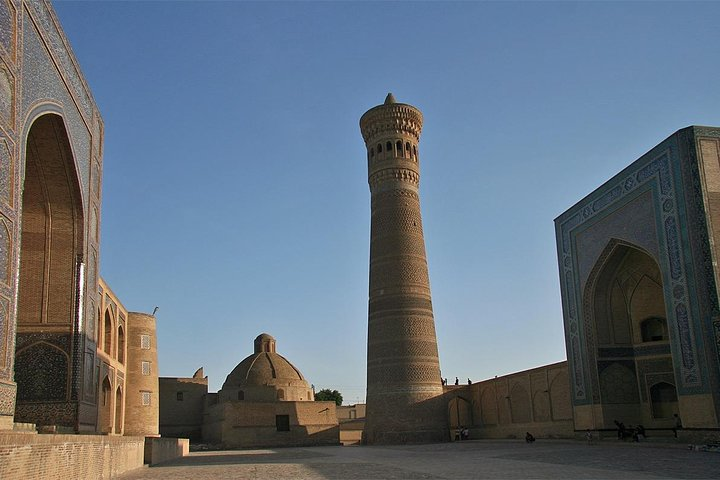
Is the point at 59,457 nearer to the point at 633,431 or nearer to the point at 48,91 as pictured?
the point at 48,91

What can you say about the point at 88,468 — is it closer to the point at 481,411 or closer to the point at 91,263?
the point at 91,263

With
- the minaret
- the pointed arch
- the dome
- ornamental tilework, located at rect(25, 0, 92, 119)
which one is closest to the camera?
ornamental tilework, located at rect(25, 0, 92, 119)

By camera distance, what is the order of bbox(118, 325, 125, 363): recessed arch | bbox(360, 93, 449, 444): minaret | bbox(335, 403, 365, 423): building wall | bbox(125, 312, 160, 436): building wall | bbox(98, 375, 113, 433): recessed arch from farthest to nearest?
bbox(335, 403, 365, 423): building wall < bbox(360, 93, 449, 444): minaret < bbox(125, 312, 160, 436): building wall < bbox(118, 325, 125, 363): recessed arch < bbox(98, 375, 113, 433): recessed arch

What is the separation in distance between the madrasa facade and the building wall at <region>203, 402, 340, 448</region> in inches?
3.1

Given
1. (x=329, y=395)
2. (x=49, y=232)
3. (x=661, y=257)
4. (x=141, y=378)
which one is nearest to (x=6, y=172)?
(x=49, y=232)

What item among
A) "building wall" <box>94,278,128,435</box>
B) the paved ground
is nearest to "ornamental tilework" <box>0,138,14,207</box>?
the paved ground

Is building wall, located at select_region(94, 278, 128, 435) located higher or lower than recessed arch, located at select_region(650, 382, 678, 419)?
higher

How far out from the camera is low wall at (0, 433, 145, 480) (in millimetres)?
5223

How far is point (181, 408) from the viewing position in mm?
31062

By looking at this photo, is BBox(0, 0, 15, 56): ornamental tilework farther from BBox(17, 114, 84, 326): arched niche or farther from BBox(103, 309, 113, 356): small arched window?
BBox(103, 309, 113, 356): small arched window

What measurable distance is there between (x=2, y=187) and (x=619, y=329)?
13.3 metres

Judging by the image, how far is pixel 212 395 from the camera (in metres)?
31.2

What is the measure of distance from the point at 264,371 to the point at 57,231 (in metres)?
22.9

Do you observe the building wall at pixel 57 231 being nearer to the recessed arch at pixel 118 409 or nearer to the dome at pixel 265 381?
the recessed arch at pixel 118 409
